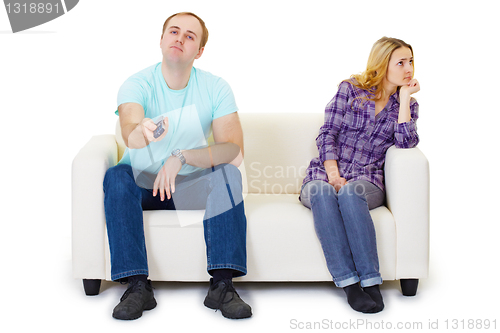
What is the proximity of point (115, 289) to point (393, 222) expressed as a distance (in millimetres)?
1273

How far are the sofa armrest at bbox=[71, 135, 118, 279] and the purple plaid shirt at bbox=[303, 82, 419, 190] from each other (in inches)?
38.1

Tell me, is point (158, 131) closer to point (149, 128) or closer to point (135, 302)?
point (149, 128)

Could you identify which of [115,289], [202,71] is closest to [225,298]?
[115,289]

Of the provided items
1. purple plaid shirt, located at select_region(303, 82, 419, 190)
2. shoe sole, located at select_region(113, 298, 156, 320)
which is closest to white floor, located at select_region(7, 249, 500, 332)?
shoe sole, located at select_region(113, 298, 156, 320)

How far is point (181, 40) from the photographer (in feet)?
9.14

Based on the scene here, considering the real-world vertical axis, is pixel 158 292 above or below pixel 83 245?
below

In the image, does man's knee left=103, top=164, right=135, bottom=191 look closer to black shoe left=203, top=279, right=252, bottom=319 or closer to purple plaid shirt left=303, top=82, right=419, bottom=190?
black shoe left=203, top=279, right=252, bottom=319

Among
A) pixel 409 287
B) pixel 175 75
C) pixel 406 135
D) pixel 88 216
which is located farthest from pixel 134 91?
pixel 409 287

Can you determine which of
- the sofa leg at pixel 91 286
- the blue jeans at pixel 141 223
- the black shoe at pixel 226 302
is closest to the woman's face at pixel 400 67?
the blue jeans at pixel 141 223

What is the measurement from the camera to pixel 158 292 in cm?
274

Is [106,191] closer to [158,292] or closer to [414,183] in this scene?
[158,292]

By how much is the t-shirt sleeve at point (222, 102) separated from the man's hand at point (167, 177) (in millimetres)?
331

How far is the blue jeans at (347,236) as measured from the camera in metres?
2.55

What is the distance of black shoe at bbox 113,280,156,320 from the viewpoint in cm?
242
